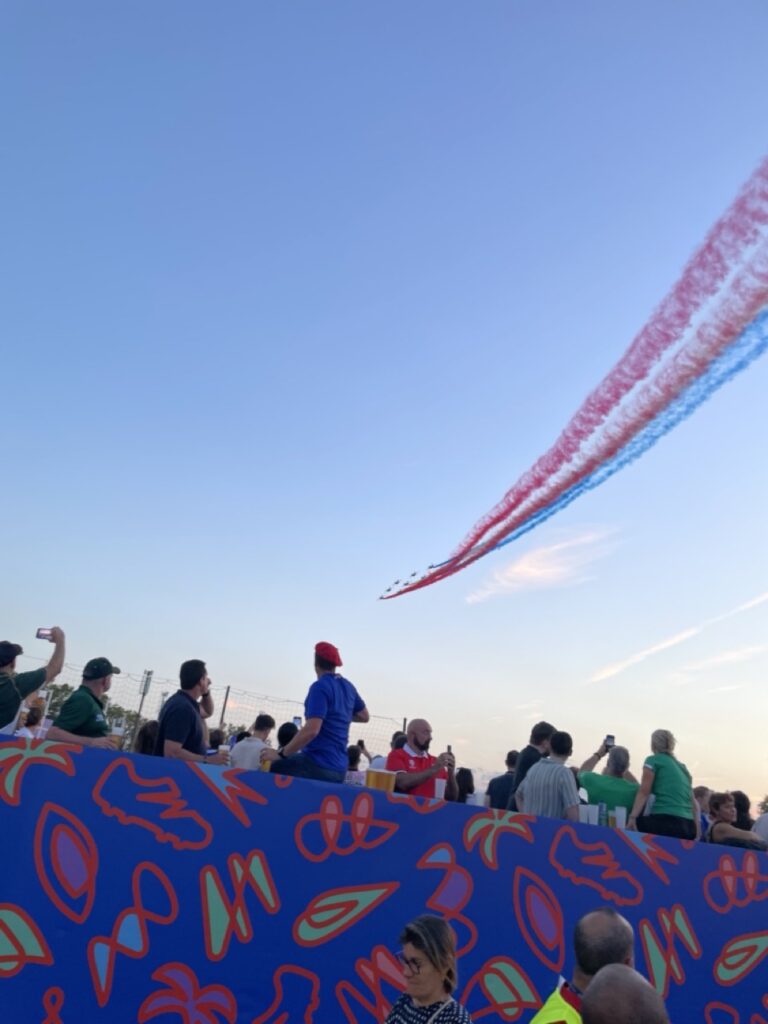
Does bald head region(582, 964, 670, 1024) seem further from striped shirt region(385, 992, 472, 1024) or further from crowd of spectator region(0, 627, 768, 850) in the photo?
crowd of spectator region(0, 627, 768, 850)

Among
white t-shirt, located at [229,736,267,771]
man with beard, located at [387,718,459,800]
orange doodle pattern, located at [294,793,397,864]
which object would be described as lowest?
orange doodle pattern, located at [294,793,397,864]

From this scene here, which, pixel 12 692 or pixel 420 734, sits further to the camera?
pixel 420 734

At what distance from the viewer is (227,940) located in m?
3.46

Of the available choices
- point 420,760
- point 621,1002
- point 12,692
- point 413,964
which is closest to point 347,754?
point 420,760

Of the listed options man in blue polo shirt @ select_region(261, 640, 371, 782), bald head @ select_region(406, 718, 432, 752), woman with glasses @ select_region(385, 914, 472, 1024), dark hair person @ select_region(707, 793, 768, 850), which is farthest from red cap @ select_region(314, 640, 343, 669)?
dark hair person @ select_region(707, 793, 768, 850)

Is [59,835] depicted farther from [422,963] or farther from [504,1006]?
[504,1006]

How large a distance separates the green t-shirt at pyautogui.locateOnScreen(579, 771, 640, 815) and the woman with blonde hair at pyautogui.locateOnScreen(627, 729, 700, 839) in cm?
27

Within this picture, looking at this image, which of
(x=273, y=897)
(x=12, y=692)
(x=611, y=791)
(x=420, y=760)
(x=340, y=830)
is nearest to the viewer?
(x=273, y=897)

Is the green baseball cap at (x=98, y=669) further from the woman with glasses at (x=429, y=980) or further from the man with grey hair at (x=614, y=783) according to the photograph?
the man with grey hair at (x=614, y=783)

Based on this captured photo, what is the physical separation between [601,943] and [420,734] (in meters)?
2.93

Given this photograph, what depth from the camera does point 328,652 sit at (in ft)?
16.4

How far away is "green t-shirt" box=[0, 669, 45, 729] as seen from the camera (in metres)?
4.50

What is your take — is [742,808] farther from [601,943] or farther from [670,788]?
[601,943]

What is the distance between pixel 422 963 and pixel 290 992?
864mm
